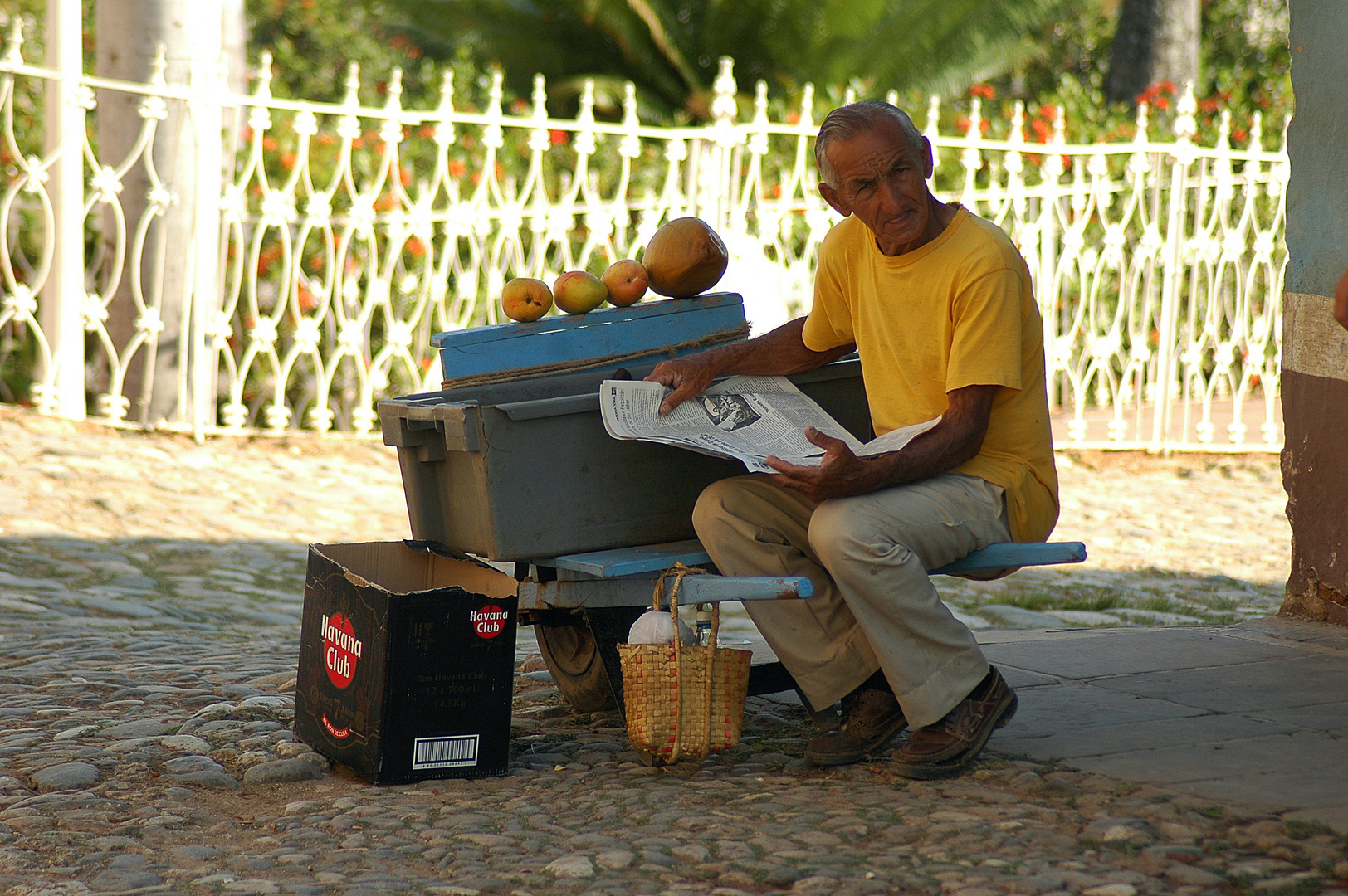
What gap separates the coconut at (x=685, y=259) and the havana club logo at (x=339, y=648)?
122 cm

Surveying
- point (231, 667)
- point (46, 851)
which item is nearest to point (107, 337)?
point (231, 667)

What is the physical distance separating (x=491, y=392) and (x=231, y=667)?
148cm

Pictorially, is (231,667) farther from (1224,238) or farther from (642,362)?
(1224,238)

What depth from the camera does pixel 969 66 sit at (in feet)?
49.9

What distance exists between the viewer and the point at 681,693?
9.97ft

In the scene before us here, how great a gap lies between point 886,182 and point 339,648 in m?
1.65

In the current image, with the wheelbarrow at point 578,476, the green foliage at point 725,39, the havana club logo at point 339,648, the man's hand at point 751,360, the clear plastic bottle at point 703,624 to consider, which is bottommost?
the havana club logo at point 339,648

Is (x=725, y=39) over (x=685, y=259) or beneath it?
over

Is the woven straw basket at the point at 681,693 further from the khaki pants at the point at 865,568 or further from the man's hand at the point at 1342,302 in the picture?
the man's hand at the point at 1342,302

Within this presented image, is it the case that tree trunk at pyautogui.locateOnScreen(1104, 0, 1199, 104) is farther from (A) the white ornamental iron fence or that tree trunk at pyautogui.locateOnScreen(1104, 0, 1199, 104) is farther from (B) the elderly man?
(B) the elderly man

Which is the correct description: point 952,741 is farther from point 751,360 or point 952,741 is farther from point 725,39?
point 725,39

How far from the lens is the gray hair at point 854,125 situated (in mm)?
3131

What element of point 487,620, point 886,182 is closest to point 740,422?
point 886,182

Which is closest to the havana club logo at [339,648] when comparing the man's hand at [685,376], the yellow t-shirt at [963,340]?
the man's hand at [685,376]
